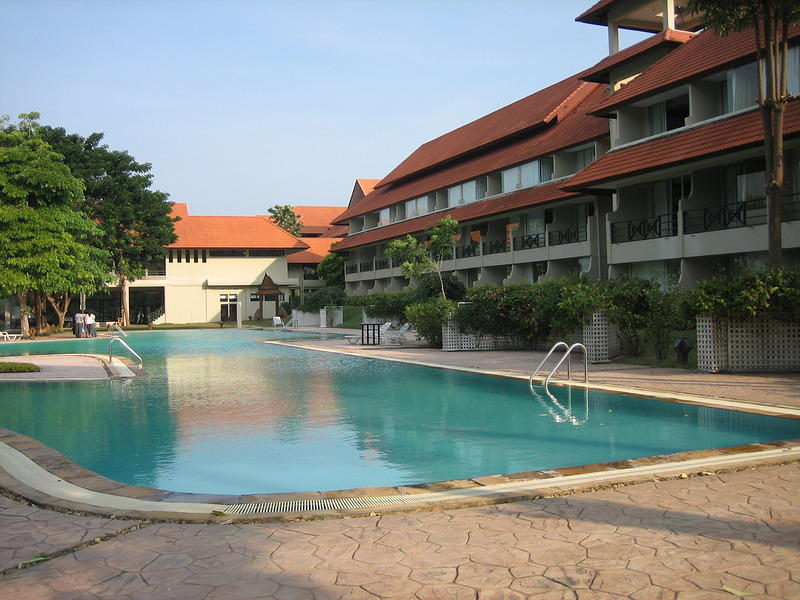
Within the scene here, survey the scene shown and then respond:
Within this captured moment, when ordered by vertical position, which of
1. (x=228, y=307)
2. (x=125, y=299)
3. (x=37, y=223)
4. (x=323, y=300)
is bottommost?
(x=228, y=307)

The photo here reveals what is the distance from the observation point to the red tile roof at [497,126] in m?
36.1

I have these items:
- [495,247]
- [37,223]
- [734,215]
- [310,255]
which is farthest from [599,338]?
[310,255]

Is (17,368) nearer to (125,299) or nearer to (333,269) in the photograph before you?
(125,299)

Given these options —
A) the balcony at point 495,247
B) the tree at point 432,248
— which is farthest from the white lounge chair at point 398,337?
the balcony at point 495,247

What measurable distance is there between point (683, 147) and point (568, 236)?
9241 millimetres

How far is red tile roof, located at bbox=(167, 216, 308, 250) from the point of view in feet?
195

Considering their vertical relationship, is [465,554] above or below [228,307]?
below

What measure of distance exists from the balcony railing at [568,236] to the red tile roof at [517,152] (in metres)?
3.67

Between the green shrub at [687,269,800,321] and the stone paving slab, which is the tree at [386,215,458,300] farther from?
the stone paving slab

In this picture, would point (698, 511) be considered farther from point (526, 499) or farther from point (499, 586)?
point (499, 586)

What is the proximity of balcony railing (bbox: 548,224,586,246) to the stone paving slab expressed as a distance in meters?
26.6

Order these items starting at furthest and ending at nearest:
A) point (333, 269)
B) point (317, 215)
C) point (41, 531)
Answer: point (317, 215)
point (333, 269)
point (41, 531)

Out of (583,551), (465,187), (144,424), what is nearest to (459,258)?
(465,187)

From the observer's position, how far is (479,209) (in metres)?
36.8
